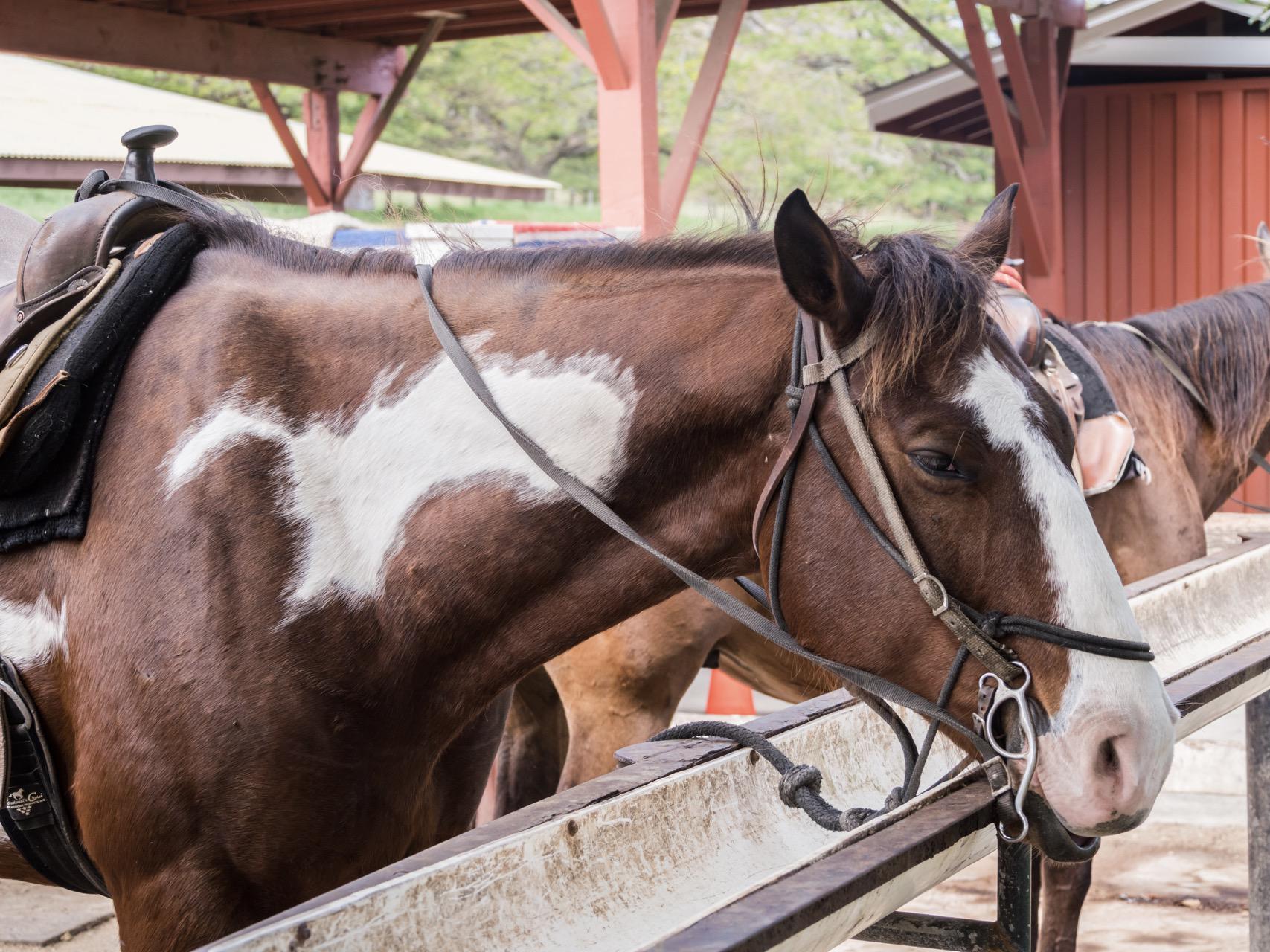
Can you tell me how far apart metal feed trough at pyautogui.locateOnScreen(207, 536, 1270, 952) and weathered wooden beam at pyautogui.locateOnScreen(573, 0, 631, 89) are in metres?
3.42

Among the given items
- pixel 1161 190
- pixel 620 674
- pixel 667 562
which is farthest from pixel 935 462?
pixel 1161 190

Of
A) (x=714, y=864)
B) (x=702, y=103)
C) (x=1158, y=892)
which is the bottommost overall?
(x=1158, y=892)

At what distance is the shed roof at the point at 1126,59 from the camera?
29.2 ft

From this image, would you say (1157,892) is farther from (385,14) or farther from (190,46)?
(190,46)

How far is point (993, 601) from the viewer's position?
1643 millimetres

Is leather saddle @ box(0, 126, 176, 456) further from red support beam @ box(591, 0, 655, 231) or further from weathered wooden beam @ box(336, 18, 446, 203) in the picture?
weathered wooden beam @ box(336, 18, 446, 203)

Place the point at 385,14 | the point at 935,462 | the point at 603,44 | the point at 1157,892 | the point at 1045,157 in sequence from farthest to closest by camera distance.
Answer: the point at 385,14
the point at 1045,157
the point at 603,44
the point at 1157,892
the point at 935,462

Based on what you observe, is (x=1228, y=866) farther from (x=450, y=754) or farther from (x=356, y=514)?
(x=356, y=514)

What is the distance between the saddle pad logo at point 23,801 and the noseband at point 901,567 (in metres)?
0.89

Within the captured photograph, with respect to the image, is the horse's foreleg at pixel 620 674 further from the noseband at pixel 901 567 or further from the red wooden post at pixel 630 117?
the red wooden post at pixel 630 117

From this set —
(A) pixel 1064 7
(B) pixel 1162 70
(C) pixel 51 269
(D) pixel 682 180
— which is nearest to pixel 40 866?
(C) pixel 51 269

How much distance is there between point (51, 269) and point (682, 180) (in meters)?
3.71

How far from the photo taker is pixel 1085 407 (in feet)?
13.9

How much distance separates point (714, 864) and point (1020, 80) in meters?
6.82
